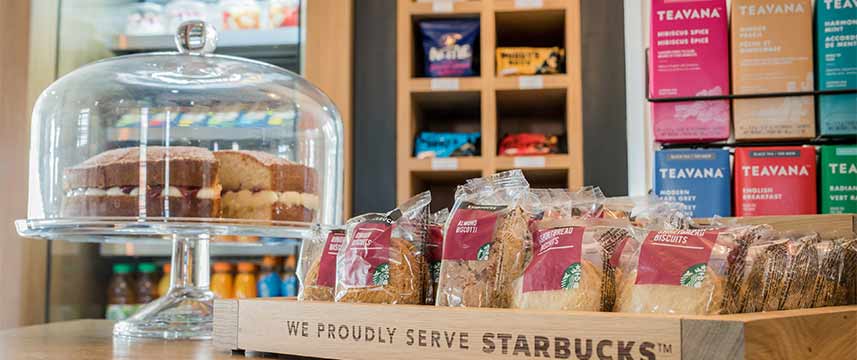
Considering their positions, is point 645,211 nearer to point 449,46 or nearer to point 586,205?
point 586,205

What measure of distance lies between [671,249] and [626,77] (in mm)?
1805

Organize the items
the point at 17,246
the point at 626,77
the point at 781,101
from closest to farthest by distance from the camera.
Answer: the point at 781,101 → the point at 626,77 → the point at 17,246

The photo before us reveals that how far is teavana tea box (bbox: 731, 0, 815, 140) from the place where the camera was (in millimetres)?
1483

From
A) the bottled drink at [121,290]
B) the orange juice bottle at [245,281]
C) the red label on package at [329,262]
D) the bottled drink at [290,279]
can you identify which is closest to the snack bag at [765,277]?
the red label on package at [329,262]

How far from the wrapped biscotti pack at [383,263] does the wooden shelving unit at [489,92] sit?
151 cm

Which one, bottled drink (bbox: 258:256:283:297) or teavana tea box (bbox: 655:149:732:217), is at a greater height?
teavana tea box (bbox: 655:149:732:217)

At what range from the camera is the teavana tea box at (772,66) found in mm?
1483

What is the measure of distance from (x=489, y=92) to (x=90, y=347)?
154cm

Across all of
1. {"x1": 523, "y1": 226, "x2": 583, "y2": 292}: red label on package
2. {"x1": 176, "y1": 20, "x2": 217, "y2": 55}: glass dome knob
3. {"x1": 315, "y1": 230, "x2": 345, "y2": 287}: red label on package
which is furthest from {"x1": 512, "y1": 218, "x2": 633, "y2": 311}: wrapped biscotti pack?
{"x1": 176, "y1": 20, "x2": 217, "y2": 55}: glass dome knob

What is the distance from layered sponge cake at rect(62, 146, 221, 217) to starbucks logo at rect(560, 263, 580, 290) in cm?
66

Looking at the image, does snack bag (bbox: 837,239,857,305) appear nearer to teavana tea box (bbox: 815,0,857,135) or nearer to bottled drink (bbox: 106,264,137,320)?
teavana tea box (bbox: 815,0,857,135)

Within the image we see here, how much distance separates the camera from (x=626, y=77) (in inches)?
95.8

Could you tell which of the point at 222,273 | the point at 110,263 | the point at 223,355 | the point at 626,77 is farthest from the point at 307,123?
the point at 110,263

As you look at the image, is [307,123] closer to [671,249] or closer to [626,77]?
[671,249]
